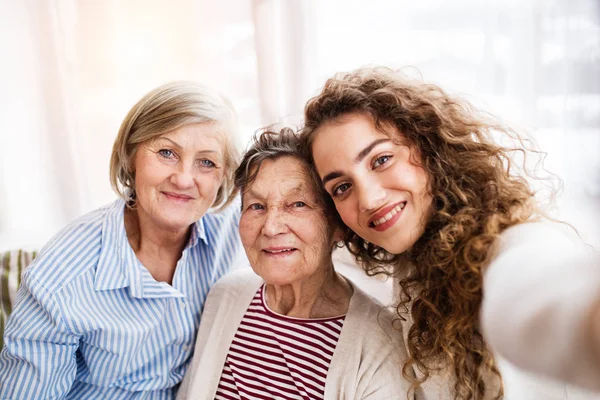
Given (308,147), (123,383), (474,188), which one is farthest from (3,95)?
(474,188)

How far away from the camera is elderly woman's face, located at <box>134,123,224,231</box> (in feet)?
5.15

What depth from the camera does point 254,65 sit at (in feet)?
8.21

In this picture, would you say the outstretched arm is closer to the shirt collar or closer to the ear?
the ear

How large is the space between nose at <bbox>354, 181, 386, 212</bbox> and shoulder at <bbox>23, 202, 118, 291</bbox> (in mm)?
809

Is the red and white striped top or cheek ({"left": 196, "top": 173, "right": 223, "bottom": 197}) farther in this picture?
cheek ({"left": 196, "top": 173, "right": 223, "bottom": 197})

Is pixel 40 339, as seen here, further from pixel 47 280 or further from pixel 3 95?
pixel 3 95

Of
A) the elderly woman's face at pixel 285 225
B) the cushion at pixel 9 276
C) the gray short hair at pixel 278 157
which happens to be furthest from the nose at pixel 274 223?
the cushion at pixel 9 276

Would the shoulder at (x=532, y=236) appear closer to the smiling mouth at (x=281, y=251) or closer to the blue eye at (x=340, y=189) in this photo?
the blue eye at (x=340, y=189)

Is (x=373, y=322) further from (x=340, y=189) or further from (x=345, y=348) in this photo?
(x=340, y=189)

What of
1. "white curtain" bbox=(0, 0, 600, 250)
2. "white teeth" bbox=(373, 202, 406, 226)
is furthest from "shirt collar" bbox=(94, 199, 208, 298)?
"white teeth" bbox=(373, 202, 406, 226)

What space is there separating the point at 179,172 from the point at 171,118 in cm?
15

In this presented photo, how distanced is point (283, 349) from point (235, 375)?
0.16 meters

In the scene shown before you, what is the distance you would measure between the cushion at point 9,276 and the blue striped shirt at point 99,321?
18.1 inches

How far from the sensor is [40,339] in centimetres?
151
